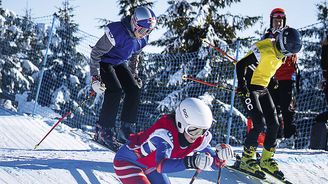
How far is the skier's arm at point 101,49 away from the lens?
17.4ft

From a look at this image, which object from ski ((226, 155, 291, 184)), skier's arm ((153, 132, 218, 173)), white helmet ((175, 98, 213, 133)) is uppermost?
white helmet ((175, 98, 213, 133))

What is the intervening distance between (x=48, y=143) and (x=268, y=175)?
10.4 ft

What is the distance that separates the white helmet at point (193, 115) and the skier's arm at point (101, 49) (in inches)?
70.7

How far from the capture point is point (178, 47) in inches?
659

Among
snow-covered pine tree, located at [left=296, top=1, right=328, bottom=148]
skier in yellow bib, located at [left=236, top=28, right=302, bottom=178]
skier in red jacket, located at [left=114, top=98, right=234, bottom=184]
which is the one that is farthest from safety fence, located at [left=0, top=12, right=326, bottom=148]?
skier in red jacket, located at [left=114, top=98, right=234, bottom=184]

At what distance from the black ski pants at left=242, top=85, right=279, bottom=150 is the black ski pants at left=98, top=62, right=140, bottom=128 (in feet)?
4.59

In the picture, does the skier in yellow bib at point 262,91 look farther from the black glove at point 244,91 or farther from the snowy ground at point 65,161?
the snowy ground at point 65,161

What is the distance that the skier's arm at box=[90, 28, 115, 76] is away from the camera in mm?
5309

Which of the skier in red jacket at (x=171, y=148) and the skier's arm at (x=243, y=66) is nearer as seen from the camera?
the skier in red jacket at (x=171, y=148)

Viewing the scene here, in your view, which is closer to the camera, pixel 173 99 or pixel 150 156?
pixel 150 156

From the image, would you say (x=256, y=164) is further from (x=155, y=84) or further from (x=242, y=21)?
(x=242, y=21)

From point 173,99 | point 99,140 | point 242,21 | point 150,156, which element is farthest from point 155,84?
point 150,156

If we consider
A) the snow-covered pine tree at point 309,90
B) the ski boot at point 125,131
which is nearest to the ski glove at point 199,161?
the ski boot at point 125,131

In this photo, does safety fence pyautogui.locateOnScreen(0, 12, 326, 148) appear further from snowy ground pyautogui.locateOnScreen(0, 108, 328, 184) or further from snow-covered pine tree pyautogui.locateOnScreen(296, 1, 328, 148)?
snowy ground pyautogui.locateOnScreen(0, 108, 328, 184)
